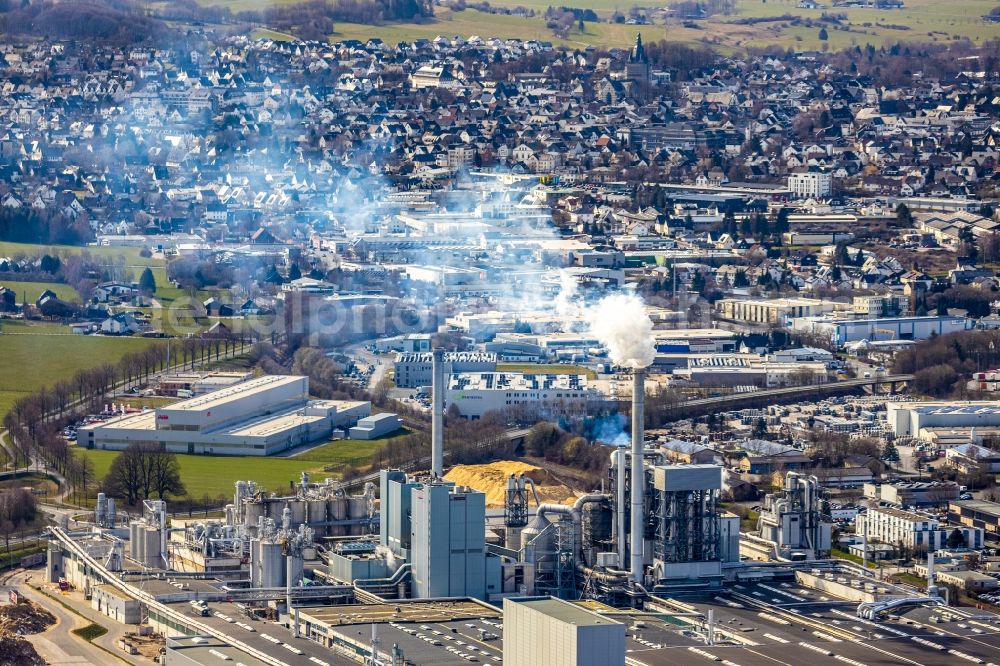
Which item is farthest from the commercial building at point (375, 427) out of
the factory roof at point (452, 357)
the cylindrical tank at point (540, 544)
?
the cylindrical tank at point (540, 544)

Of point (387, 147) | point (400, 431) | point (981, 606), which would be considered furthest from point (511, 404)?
point (387, 147)

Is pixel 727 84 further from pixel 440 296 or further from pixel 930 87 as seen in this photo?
pixel 440 296

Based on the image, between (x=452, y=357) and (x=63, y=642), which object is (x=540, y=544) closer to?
(x=63, y=642)

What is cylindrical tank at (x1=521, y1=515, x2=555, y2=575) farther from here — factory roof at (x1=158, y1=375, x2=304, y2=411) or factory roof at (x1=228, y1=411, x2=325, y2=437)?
factory roof at (x1=158, y1=375, x2=304, y2=411)

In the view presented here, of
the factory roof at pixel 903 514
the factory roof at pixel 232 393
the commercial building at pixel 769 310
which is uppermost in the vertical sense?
the commercial building at pixel 769 310

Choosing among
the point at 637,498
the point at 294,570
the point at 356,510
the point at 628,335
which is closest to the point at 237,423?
the point at 356,510

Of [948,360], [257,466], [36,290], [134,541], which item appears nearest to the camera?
[134,541]

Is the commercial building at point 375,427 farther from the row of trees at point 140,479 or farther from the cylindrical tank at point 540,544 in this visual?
the cylindrical tank at point 540,544
